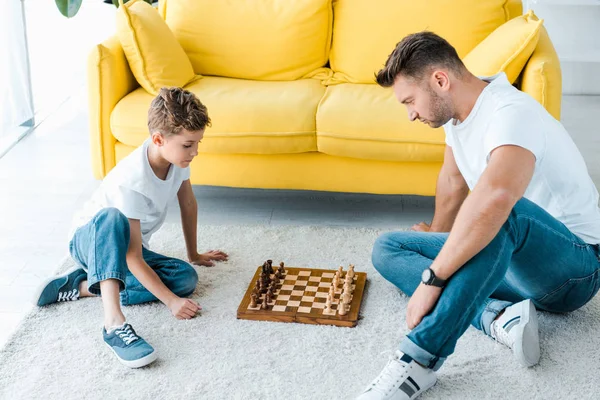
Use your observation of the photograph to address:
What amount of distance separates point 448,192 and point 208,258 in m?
0.82

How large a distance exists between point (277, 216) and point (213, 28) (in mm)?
860

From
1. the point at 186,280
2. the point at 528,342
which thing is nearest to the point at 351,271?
the point at 186,280

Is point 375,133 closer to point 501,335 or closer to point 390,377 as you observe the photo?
point 501,335

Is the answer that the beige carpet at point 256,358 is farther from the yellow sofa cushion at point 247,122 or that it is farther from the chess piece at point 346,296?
the yellow sofa cushion at point 247,122

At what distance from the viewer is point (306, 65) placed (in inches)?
130

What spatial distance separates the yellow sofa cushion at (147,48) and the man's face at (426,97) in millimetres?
1300

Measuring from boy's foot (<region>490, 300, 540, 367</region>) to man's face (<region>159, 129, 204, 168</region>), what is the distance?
961mm

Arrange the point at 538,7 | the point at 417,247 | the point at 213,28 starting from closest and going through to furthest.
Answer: the point at 417,247 → the point at 213,28 → the point at 538,7

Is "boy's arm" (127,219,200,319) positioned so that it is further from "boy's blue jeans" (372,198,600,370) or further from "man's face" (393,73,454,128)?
"man's face" (393,73,454,128)

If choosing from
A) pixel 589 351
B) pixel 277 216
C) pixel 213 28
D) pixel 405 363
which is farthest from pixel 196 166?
pixel 589 351

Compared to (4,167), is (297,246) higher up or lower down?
higher up

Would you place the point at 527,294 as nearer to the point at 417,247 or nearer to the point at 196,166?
the point at 417,247

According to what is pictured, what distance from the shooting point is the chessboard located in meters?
2.26

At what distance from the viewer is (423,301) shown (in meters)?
1.83
